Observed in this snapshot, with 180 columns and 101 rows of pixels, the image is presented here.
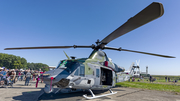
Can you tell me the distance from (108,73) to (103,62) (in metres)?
1.23

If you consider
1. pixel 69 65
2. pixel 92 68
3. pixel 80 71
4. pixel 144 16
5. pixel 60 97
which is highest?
pixel 144 16

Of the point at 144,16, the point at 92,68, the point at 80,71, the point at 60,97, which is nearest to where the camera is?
the point at 144,16

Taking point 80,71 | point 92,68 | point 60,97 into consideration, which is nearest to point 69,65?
point 80,71

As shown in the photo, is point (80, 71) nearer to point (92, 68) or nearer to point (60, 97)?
point (92, 68)

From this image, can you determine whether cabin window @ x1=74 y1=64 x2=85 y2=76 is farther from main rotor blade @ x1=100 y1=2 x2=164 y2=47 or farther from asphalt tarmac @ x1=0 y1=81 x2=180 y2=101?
main rotor blade @ x1=100 y1=2 x2=164 y2=47

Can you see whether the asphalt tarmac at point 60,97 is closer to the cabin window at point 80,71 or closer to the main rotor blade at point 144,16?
the cabin window at point 80,71

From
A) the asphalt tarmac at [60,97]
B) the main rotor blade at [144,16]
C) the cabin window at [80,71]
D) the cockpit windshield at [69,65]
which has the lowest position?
the asphalt tarmac at [60,97]

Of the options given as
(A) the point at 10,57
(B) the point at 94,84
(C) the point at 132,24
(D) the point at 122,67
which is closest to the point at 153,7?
(C) the point at 132,24

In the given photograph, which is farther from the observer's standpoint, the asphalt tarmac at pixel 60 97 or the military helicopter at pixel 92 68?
the asphalt tarmac at pixel 60 97

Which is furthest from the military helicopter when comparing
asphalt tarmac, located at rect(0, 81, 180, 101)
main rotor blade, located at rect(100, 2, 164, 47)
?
asphalt tarmac, located at rect(0, 81, 180, 101)

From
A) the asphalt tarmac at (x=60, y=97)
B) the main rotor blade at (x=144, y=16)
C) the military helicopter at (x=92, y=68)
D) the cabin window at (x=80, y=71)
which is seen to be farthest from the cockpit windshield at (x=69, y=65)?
the main rotor blade at (x=144, y=16)

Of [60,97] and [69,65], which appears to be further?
[69,65]

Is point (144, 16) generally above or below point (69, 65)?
above

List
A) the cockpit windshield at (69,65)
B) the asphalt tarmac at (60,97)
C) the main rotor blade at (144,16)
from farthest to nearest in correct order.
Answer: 1. the cockpit windshield at (69,65)
2. the asphalt tarmac at (60,97)
3. the main rotor blade at (144,16)
